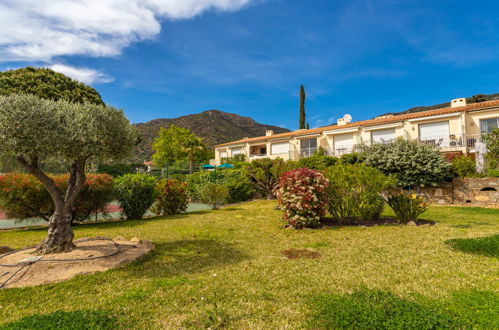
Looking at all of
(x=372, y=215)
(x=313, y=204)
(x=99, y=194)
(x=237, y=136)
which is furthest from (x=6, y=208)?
(x=237, y=136)

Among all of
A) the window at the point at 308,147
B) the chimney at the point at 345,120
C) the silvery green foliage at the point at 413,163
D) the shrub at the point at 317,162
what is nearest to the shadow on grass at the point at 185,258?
the silvery green foliage at the point at 413,163

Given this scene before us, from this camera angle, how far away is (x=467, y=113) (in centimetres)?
2155

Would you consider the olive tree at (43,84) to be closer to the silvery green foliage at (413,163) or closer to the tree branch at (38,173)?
the tree branch at (38,173)

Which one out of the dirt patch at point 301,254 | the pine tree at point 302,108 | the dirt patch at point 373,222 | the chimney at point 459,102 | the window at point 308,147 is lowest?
the dirt patch at point 373,222

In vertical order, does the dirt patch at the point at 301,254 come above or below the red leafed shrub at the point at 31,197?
below

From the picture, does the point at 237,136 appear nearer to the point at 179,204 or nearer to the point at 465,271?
the point at 179,204

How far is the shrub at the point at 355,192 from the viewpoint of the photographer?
8.81 m

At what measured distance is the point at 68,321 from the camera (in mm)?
2850

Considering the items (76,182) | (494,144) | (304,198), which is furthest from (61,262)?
(494,144)

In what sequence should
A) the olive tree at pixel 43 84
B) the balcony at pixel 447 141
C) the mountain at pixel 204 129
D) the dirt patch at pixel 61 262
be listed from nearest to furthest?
the dirt patch at pixel 61 262
the olive tree at pixel 43 84
the balcony at pixel 447 141
the mountain at pixel 204 129

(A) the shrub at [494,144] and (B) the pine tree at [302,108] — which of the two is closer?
(A) the shrub at [494,144]

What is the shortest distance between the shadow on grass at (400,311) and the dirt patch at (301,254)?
189cm

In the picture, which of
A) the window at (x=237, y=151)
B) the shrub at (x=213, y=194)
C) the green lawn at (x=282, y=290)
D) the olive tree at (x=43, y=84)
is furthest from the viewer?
the window at (x=237, y=151)

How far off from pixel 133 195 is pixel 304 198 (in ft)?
24.2
